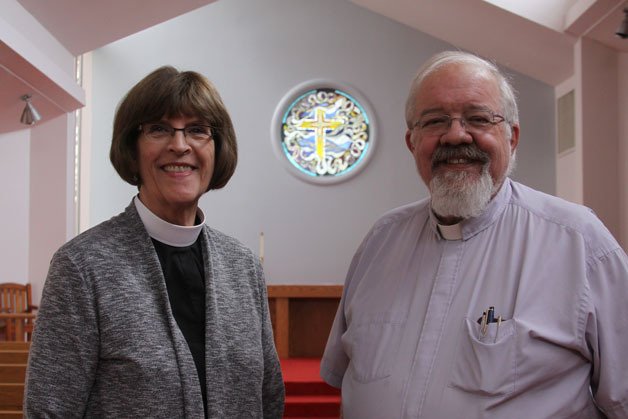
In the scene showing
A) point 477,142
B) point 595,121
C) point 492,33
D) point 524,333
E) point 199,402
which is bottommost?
point 199,402

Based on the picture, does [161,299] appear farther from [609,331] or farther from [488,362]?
[609,331]

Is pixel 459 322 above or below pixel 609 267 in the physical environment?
below

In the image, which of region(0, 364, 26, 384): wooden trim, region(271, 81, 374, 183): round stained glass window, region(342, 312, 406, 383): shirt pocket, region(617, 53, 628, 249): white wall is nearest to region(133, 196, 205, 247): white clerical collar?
region(342, 312, 406, 383): shirt pocket

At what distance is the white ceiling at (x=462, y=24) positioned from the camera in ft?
18.7

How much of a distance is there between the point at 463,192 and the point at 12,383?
8.66 feet

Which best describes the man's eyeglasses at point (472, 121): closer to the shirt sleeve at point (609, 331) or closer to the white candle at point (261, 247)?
the shirt sleeve at point (609, 331)

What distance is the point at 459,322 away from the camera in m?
1.61

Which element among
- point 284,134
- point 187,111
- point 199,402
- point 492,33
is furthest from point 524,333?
point 284,134

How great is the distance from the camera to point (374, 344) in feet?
5.59

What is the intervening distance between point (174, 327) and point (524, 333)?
2.33 feet

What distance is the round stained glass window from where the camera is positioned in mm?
8812

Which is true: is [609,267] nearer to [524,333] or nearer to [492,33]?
[524,333]

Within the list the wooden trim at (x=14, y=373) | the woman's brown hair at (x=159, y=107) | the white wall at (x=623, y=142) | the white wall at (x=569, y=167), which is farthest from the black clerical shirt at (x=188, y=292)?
the white wall at (x=569, y=167)

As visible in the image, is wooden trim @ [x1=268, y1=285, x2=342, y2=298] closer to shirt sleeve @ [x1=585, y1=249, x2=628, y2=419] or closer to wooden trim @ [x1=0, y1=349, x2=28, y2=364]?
wooden trim @ [x1=0, y1=349, x2=28, y2=364]
